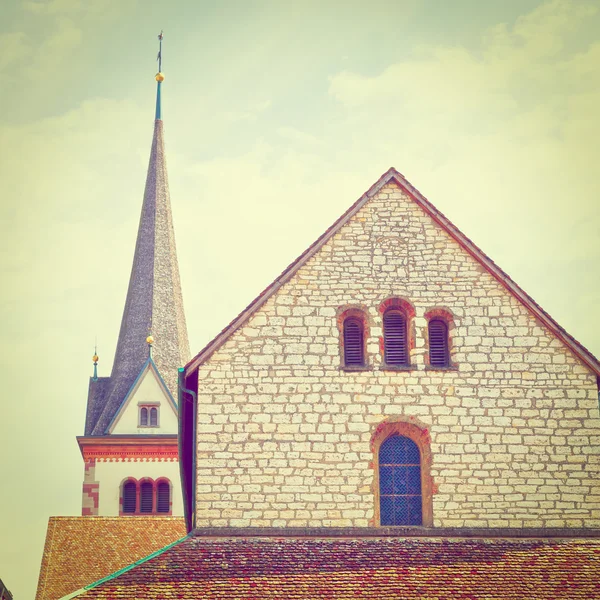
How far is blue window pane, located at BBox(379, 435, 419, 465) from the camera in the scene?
65.9 feet

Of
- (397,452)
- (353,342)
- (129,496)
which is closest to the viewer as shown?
(397,452)

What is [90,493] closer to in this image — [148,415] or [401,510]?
[148,415]

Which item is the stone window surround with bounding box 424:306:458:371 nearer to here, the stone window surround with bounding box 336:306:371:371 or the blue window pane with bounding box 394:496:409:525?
the stone window surround with bounding box 336:306:371:371

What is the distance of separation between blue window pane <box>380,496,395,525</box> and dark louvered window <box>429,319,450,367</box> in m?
2.61

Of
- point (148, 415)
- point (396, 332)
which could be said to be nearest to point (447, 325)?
point (396, 332)

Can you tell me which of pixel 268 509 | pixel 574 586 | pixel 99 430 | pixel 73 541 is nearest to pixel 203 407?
pixel 268 509

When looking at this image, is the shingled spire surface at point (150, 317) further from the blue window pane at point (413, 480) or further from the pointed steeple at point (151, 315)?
the blue window pane at point (413, 480)

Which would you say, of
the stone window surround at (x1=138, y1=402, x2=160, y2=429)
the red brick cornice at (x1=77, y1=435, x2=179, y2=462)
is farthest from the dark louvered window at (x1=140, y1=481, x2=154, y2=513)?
the stone window surround at (x1=138, y1=402, x2=160, y2=429)

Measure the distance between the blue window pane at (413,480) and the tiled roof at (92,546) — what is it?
45.6 feet

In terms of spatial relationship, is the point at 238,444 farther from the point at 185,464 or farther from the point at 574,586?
the point at 574,586

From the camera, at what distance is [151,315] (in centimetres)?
5012

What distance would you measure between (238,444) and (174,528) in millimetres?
15985

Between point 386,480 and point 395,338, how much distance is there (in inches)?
105

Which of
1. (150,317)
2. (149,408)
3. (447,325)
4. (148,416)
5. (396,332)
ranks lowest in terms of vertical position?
(396,332)
